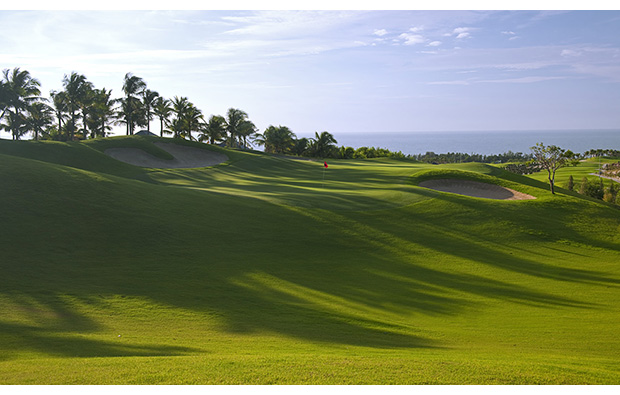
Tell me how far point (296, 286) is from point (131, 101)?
221 ft

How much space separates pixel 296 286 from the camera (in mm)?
18031

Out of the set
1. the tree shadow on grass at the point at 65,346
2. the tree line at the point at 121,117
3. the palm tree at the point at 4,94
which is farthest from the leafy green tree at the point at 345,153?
the tree shadow on grass at the point at 65,346

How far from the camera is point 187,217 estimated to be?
2495 centimetres

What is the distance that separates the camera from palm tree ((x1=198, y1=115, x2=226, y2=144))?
8862cm

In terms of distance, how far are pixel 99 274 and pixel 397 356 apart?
39.3 feet

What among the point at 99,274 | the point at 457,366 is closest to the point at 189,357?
the point at 457,366

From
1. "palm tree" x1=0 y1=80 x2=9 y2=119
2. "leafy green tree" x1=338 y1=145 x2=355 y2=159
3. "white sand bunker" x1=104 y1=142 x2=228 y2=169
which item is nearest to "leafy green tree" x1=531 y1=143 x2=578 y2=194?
"white sand bunker" x1=104 y1=142 x2=228 y2=169

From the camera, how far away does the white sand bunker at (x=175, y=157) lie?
4972 cm

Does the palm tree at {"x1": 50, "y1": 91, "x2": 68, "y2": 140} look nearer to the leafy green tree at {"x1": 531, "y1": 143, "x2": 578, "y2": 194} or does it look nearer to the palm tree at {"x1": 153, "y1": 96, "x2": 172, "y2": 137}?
the palm tree at {"x1": 153, "y1": 96, "x2": 172, "y2": 137}

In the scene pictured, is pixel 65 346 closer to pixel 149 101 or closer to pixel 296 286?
pixel 296 286

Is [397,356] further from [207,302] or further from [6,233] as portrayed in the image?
[6,233]

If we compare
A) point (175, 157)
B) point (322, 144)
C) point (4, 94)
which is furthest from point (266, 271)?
point (322, 144)

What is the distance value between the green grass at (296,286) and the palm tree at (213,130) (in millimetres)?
56794

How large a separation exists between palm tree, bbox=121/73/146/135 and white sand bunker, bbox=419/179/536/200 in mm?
53767
